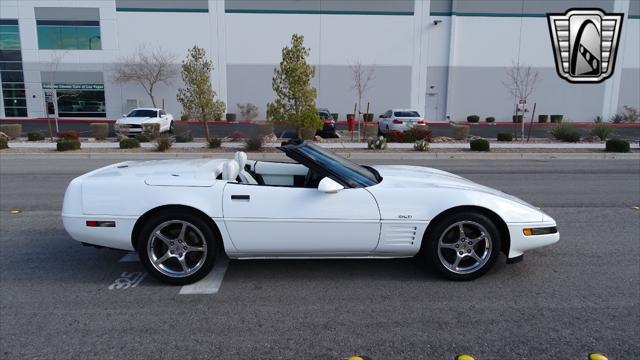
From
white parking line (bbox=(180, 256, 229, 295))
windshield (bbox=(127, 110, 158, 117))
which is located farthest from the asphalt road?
windshield (bbox=(127, 110, 158, 117))

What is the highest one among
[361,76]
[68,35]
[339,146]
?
[68,35]

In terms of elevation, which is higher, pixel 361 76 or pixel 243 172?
pixel 361 76

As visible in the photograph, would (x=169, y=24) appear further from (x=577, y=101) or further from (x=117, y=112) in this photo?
(x=577, y=101)

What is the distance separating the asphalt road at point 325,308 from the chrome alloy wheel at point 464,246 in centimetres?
18

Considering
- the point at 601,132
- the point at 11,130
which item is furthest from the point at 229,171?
the point at 11,130

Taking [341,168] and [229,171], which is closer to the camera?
[229,171]

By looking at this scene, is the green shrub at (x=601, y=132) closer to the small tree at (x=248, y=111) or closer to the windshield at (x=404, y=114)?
the windshield at (x=404, y=114)

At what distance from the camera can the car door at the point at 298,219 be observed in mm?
4082

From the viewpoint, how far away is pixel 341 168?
4.40 metres

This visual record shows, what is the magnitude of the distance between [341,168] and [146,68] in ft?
117

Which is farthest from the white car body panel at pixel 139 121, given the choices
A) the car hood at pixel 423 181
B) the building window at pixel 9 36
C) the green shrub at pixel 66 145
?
the building window at pixel 9 36

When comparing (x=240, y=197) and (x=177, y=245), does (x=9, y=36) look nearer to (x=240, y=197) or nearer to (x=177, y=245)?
(x=177, y=245)

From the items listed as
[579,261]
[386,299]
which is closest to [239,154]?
[386,299]

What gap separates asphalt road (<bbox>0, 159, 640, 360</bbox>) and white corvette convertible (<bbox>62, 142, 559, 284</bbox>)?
314 mm
